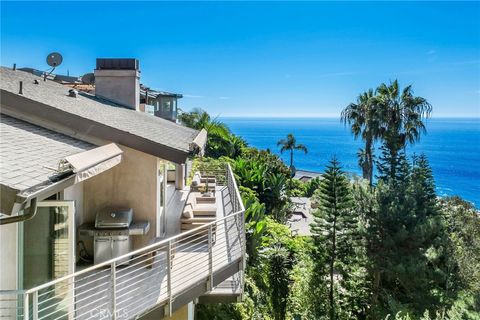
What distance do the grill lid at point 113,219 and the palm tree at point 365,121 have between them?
26.4 metres

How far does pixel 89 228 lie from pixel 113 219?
1.67ft

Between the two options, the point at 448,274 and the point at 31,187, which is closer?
the point at 31,187

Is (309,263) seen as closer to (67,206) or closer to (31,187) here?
(67,206)

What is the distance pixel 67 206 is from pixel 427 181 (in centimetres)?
1961

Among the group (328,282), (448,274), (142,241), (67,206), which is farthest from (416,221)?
(67,206)

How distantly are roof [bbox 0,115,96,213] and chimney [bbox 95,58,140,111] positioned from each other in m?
7.27

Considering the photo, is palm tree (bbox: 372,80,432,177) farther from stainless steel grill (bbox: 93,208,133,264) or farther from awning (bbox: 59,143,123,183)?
awning (bbox: 59,143,123,183)

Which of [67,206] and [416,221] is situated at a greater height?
[67,206]

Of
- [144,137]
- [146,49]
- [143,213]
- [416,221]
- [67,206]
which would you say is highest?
[146,49]

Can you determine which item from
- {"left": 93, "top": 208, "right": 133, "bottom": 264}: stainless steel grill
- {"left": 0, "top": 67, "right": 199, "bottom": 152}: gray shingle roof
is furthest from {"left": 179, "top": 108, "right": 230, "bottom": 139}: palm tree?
{"left": 93, "top": 208, "right": 133, "bottom": 264}: stainless steel grill

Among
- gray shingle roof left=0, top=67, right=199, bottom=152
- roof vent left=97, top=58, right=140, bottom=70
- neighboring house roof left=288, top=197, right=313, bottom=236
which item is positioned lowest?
neighboring house roof left=288, top=197, right=313, bottom=236

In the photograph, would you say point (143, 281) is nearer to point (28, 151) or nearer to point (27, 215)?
point (28, 151)

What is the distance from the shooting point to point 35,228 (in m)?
5.36

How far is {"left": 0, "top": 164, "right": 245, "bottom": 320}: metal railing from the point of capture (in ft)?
16.3
